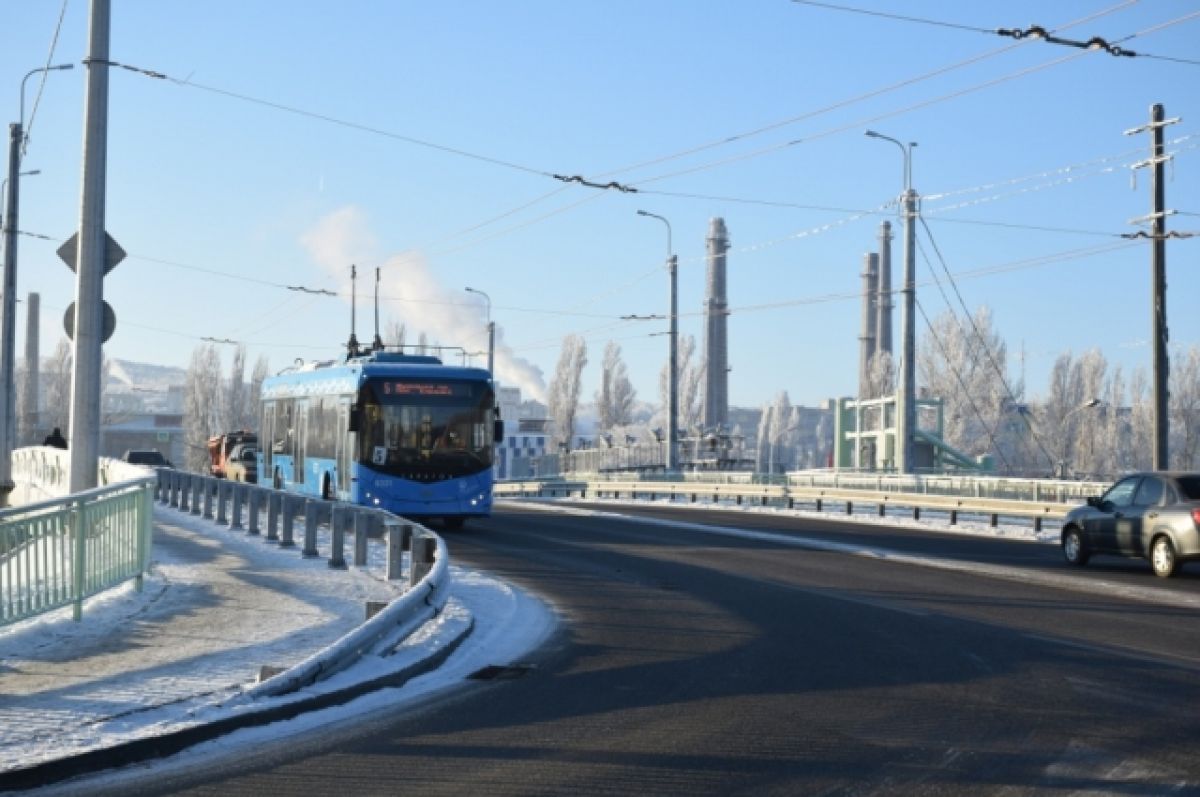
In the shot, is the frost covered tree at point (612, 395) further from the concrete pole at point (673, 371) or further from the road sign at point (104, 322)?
the road sign at point (104, 322)

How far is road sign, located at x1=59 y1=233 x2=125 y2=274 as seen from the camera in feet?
58.5

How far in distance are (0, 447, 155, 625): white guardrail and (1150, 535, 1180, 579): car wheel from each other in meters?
13.9

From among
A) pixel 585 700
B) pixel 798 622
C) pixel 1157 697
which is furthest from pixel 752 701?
pixel 798 622

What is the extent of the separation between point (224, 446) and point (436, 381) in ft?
114

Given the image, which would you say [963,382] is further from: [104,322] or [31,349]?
[104,322]

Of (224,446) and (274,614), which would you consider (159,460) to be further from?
(274,614)

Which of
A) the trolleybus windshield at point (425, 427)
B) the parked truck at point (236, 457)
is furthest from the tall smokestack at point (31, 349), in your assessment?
the trolleybus windshield at point (425, 427)

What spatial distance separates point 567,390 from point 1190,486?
104449mm

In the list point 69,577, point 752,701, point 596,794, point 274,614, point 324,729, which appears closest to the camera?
point 596,794

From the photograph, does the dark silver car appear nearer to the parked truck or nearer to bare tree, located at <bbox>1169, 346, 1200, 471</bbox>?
the parked truck

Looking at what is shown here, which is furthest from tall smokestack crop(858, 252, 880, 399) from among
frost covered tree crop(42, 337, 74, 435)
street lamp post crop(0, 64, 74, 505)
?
street lamp post crop(0, 64, 74, 505)

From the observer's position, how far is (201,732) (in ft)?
27.2

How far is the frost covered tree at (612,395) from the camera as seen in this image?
12662cm

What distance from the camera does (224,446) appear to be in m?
62.7
